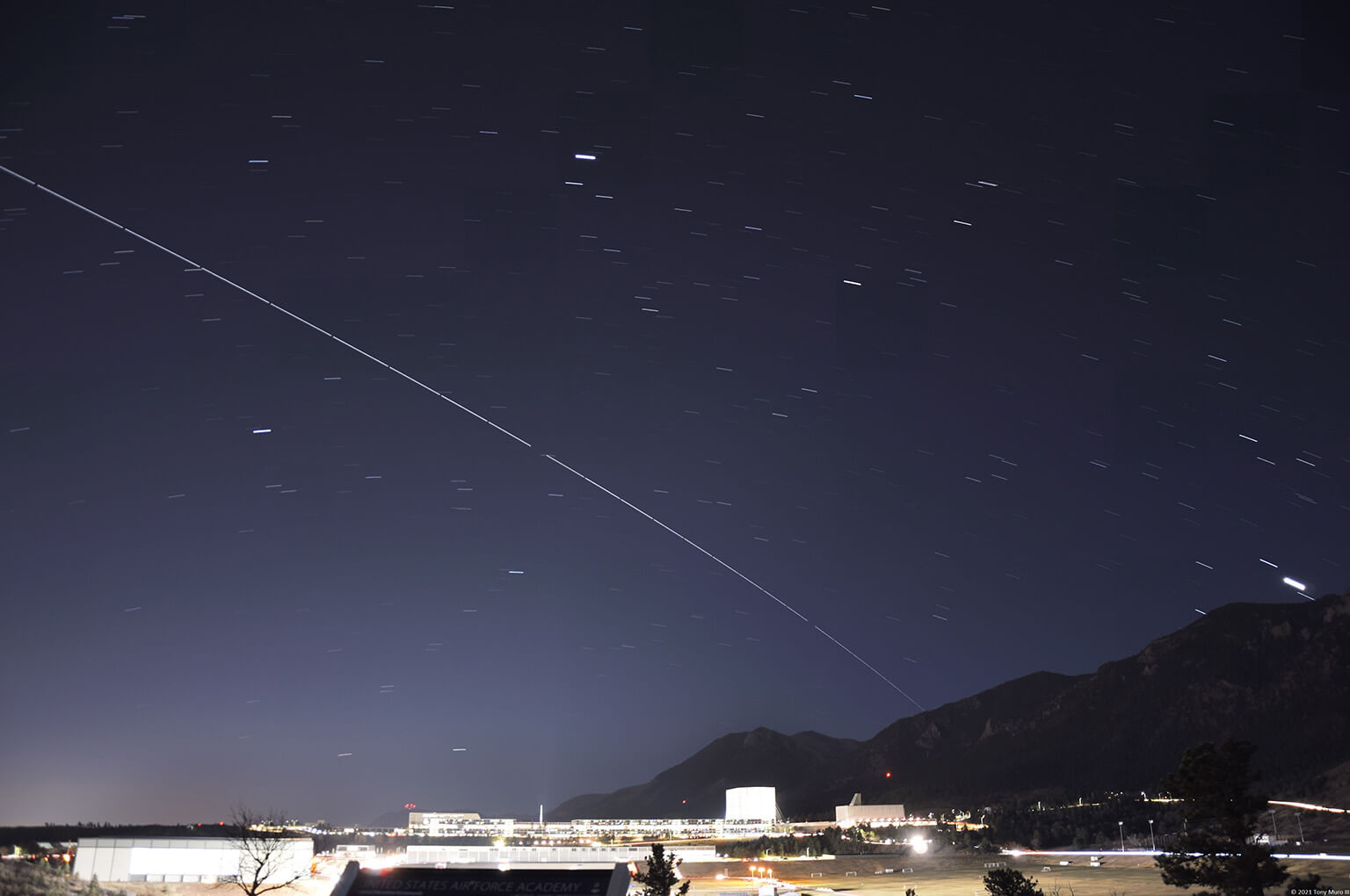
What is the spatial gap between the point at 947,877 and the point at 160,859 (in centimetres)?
7019

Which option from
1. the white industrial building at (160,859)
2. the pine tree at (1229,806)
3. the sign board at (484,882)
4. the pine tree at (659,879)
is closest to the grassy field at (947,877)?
the pine tree at (1229,806)

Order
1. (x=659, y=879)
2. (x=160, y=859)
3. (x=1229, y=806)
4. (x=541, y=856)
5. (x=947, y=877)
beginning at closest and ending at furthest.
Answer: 1. (x=1229, y=806)
2. (x=659, y=879)
3. (x=160, y=859)
4. (x=947, y=877)
5. (x=541, y=856)

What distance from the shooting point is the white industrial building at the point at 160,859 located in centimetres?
7012

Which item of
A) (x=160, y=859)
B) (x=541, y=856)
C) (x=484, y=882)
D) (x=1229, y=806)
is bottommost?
(x=541, y=856)

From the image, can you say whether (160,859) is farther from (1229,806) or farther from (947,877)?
(1229,806)

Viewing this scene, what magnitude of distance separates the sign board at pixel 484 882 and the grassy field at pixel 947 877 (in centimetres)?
5516

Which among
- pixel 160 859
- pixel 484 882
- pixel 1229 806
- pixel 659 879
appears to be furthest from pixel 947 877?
pixel 484 882

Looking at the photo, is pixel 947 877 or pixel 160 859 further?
pixel 947 877

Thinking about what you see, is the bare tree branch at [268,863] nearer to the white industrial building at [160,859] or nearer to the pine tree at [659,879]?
the white industrial building at [160,859]

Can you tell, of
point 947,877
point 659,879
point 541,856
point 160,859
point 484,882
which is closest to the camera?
point 484,882

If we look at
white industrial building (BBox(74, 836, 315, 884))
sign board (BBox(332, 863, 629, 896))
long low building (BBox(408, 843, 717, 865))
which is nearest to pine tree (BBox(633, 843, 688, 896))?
sign board (BBox(332, 863, 629, 896))

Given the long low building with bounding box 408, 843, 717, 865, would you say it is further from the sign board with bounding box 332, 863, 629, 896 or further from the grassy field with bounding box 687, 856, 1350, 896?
the sign board with bounding box 332, 863, 629, 896

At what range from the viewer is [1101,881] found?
7238cm

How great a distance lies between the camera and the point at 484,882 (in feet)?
33.5
